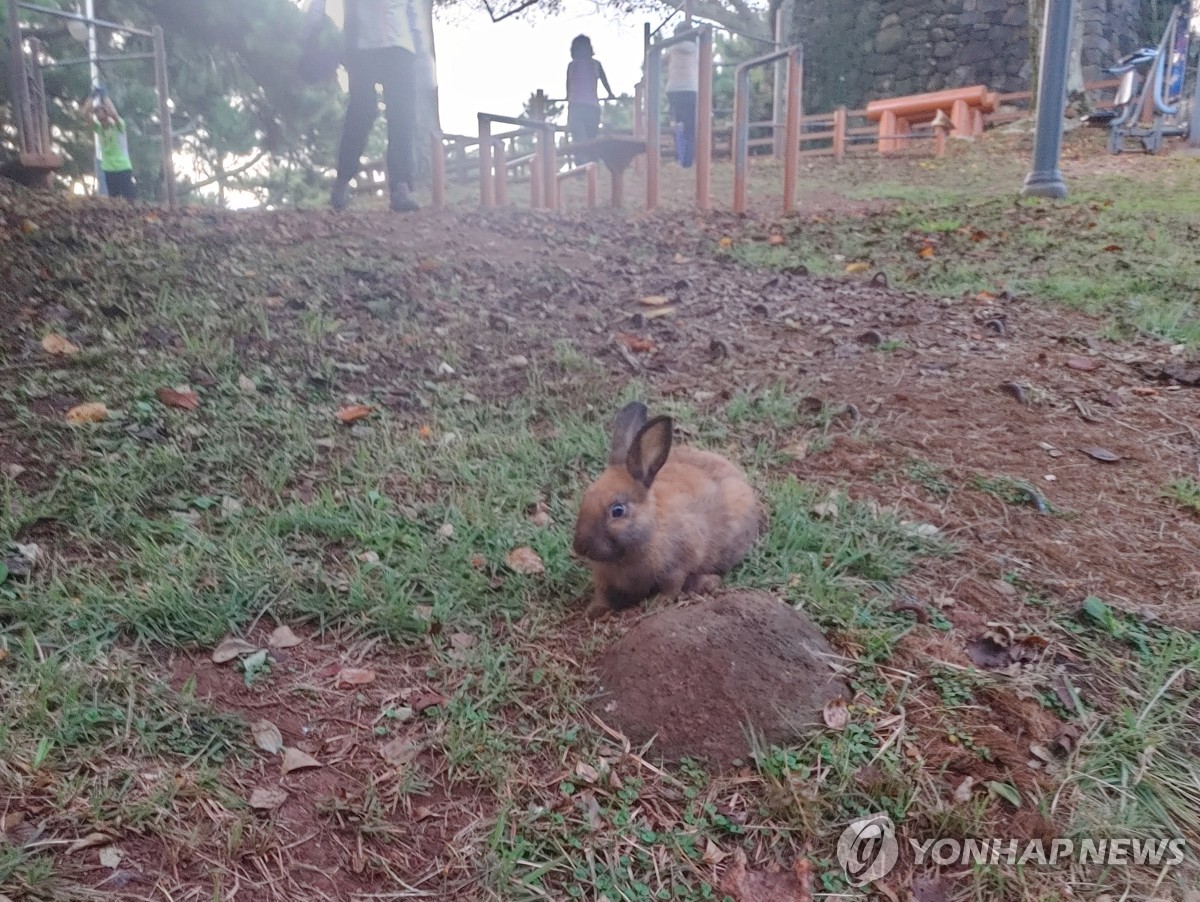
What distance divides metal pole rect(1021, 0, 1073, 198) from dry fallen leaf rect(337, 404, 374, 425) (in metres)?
7.64

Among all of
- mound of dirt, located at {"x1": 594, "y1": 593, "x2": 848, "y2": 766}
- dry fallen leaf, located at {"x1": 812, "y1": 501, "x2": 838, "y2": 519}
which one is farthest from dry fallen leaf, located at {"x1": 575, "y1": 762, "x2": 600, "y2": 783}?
dry fallen leaf, located at {"x1": 812, "y1": 501, "x2": 838, "y2": 519}

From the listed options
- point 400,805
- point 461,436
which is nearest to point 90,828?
point 400,805

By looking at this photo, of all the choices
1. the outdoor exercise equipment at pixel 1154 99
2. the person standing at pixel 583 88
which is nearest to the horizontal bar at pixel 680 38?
the person standing at pixel 583 88

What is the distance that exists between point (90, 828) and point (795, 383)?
359 centimetres

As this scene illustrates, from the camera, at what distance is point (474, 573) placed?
294 centimetres

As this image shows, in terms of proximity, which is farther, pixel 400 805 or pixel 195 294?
pixel 195 294

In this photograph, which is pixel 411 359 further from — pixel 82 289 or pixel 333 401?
pixel 82 289

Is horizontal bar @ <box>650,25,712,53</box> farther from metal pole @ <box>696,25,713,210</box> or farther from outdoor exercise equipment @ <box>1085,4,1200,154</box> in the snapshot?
outdoor exercise equipment @ <box>1085,4,1200,154</box>

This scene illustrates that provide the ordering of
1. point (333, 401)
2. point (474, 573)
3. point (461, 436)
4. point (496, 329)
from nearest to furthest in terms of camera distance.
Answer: point (474, 573) → point (461, 436) → point (333, 401) → point (496, 329)

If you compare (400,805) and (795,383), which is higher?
(795,383)

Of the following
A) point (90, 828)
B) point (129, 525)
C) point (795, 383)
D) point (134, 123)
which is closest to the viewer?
point (90, 828)

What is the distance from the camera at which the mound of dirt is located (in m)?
2.24

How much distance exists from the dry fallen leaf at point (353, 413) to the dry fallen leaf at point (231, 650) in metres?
1.64

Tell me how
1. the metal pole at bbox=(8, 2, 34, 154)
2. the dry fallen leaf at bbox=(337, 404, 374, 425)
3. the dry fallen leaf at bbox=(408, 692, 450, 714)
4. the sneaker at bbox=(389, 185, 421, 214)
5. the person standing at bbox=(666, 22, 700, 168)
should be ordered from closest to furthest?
the dry fallen leaf at bbox=(408, 692, 450, 714) < the dry fallen leaf at bbox=(337, 404, 374, 425) < the metal pole at bbox=(8, 2, 34, 154) < the sneaker at bbox=(389, 185, 421, 214) < the person standing at bbox=(666, 22, 700, 168)
